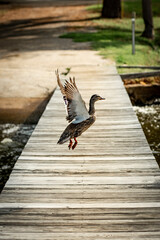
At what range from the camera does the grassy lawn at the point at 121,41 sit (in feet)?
52.9

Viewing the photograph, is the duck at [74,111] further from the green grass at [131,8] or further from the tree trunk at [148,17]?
the green grass at [131,8]

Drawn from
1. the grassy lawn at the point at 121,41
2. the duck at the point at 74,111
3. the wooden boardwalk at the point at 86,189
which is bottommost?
the grassy lawn at the point at 121,41

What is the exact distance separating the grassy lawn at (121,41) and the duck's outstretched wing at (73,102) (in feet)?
32.1

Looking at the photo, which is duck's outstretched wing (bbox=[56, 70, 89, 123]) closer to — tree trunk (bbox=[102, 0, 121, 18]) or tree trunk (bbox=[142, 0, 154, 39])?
tree trunk (bbox=[142, 0, 154, 39])

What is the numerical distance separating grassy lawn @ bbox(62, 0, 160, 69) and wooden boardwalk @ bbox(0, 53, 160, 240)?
7672 millimetres

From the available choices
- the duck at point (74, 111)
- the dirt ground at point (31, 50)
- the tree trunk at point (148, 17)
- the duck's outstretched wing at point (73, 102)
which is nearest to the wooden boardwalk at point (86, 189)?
the duck at point (74, 111)

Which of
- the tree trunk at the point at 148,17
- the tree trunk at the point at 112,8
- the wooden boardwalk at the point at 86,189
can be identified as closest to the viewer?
the wooden boardwalk at the point at 86,189

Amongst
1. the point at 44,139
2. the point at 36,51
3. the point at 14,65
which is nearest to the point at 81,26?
the point at 36,51

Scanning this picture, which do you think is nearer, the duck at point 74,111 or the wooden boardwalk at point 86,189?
the wooden boardwalk at point 86,189

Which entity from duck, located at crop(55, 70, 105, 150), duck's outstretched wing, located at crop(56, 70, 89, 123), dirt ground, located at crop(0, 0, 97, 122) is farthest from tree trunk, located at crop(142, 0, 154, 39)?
duck's outstretched wing, located at crop(56, 70, 89, 123)

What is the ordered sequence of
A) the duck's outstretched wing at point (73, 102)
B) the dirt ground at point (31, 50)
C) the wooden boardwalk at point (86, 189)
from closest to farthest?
1. the wooden boardwalk at point (86, 189)
2. the duck's outstretched wing at point (73, 102)
3. the dirt ground at point (31, 50)

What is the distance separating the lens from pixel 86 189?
604cm

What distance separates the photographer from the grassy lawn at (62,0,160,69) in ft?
52.9

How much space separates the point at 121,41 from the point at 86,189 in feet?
46.4
